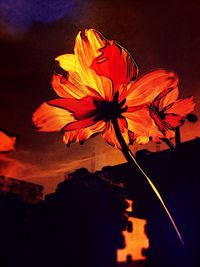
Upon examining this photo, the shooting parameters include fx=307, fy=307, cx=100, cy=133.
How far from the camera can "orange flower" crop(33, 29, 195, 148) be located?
1104 mm

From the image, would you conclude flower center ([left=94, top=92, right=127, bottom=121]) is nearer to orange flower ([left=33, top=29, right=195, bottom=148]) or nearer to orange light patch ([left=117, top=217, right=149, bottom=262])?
orange flower ([left=33, top=29, right=195, bottom=148])

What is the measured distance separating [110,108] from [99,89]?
11 centimetres

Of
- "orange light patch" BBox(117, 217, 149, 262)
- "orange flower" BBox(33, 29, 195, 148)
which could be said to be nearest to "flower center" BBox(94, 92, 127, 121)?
"orange flower" BBox(33, 29, 195, 148)

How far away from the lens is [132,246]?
46.6 inches

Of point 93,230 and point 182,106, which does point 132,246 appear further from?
point 93,230

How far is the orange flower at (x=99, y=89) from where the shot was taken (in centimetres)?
110

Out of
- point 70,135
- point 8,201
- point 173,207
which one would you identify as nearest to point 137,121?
point 70,135

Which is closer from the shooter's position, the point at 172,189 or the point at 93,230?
the point at 93,230

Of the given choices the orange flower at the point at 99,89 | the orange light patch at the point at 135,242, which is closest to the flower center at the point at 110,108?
the orange flower at the point at 99,89

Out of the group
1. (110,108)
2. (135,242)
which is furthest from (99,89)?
(135,242)

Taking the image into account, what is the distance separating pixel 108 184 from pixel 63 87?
1.14 m

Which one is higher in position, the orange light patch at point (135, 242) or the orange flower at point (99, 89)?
the orange flower at point (99, 89)

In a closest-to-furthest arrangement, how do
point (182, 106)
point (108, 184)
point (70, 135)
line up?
1. point (70, 135)
2. point (182, 106)
3. point (108, 184)

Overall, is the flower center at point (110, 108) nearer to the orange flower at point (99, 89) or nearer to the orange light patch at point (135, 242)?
the orange flower at point (99, 89)
